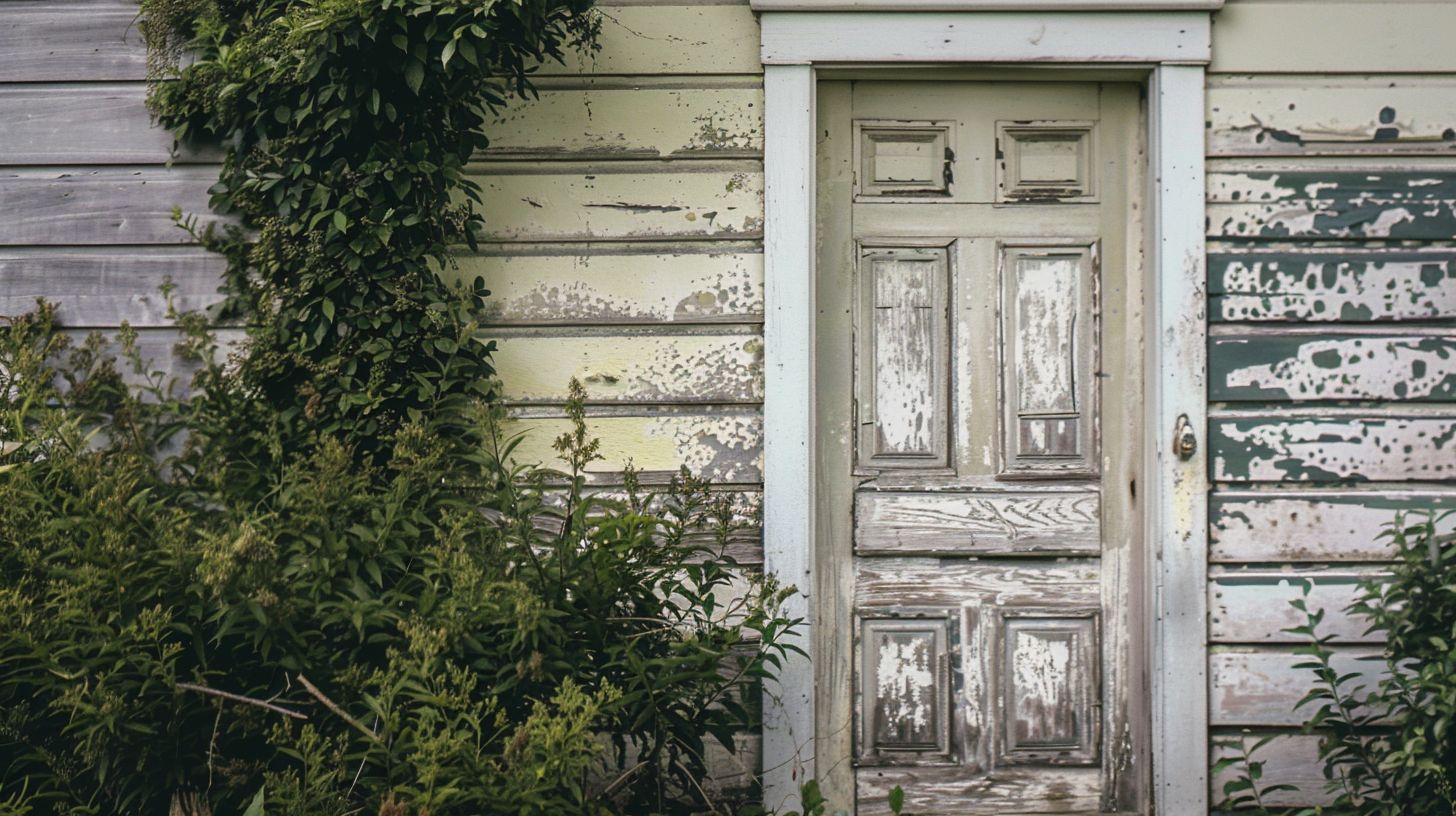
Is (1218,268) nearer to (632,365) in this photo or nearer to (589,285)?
(632,365)

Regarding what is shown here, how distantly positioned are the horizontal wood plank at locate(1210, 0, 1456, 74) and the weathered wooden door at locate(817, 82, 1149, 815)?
0.31 metres

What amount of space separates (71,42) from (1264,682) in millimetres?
3902

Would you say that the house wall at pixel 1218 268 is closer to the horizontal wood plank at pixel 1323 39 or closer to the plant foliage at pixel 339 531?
the horizontal wood plank at pixel 1323 39

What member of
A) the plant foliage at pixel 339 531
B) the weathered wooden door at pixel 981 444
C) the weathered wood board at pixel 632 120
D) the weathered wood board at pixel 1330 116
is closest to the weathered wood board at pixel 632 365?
the plant foliage at pixel 339 531

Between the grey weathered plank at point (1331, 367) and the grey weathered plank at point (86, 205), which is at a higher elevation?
the grey weathered plank at point (86, 205)

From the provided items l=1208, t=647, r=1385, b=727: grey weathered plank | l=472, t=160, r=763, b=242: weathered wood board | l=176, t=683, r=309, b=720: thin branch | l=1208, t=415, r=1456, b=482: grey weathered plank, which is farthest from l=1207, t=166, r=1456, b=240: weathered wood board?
l=176, t=683, r=309, b=720: thin branch

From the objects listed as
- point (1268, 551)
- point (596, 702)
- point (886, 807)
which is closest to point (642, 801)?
point (596, 702)

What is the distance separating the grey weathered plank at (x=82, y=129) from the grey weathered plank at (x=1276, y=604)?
132 inches

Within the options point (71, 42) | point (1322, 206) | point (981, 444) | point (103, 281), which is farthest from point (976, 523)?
point (71, 42)

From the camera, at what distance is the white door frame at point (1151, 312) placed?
3.03 m

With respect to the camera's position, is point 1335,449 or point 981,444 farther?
point 981,444

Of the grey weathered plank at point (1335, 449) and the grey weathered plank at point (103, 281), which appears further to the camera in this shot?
the grey weathered plank at point (103, 281)

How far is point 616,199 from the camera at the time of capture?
3.14 metres

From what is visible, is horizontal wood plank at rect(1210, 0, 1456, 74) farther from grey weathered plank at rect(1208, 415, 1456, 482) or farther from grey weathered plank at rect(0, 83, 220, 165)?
grey weathered plank at rect(0, 83, 220, 165)
